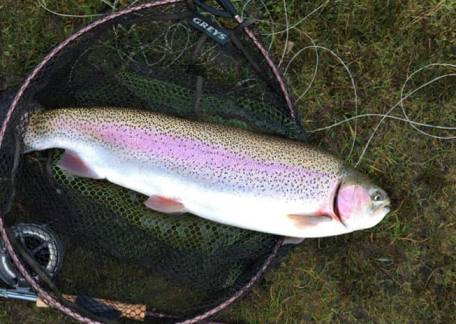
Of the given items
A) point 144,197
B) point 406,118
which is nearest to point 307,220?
point 144,197

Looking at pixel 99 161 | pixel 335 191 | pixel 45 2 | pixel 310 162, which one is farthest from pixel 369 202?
pixel 45 2

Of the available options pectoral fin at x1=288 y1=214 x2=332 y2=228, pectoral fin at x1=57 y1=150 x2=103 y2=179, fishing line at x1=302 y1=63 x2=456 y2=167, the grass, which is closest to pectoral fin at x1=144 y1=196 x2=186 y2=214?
pectoral fin at x1=57 y1=150 x2=103 y2=179

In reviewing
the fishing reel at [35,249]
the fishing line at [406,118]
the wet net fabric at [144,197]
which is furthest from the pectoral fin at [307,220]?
the fishing reel at [35,249]

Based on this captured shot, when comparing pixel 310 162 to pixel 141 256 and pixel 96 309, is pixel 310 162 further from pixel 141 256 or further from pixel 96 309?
pixel 96 309

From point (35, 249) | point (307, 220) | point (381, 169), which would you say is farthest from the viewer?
point (381, 169)

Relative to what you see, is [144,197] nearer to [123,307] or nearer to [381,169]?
[123,307]

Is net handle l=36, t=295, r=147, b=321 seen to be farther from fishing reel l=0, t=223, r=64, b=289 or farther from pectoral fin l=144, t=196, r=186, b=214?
pectoral fin l=144, t=196, r=186, b=214

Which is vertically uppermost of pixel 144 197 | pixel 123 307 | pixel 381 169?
pixel 144 197
